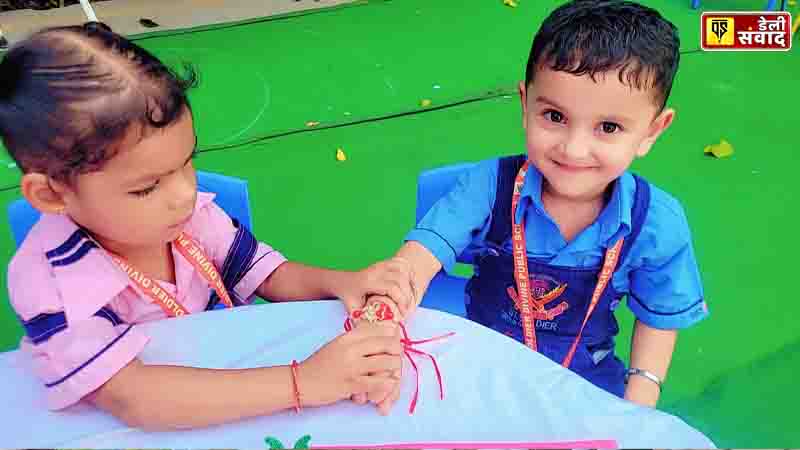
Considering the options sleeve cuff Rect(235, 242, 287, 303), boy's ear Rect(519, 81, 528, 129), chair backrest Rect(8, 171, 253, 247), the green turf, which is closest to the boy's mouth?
boy's ear Rect(519, 81, 528, 129)

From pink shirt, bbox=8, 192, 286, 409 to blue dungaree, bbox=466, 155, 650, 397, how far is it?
0.72 metres

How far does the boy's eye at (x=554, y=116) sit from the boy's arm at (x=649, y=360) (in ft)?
1.67

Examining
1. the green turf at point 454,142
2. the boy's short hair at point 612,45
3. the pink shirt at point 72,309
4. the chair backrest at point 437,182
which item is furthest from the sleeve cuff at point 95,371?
the green turf at point 454,142

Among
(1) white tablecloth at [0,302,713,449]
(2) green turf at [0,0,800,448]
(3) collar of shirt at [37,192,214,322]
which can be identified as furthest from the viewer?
(2) green turf at [0,0,800,448]

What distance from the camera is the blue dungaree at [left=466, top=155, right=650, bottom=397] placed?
4.80ft

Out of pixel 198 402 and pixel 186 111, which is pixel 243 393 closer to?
pixel 198 402

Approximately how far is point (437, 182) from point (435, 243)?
20 cm

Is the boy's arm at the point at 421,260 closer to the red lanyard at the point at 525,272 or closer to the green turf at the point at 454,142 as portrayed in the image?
the red lanyard at the point at 525,272

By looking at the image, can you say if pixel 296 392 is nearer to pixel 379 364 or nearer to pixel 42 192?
pixel 379 364

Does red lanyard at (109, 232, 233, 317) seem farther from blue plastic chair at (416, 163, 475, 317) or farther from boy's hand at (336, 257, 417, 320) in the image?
blue plastic chair at (416, 163, 475, 317)

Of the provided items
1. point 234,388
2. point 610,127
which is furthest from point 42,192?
point 610,127

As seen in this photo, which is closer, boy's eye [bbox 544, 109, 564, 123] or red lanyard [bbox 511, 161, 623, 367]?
boy's eye [bbox 544, 109, 564, 123]

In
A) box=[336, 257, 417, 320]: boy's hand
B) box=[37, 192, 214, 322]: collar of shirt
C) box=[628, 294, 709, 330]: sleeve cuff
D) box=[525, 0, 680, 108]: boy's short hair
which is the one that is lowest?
box=[628, 294, 709, 330]: sleeve cuff

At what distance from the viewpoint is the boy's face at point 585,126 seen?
3.98 feet
